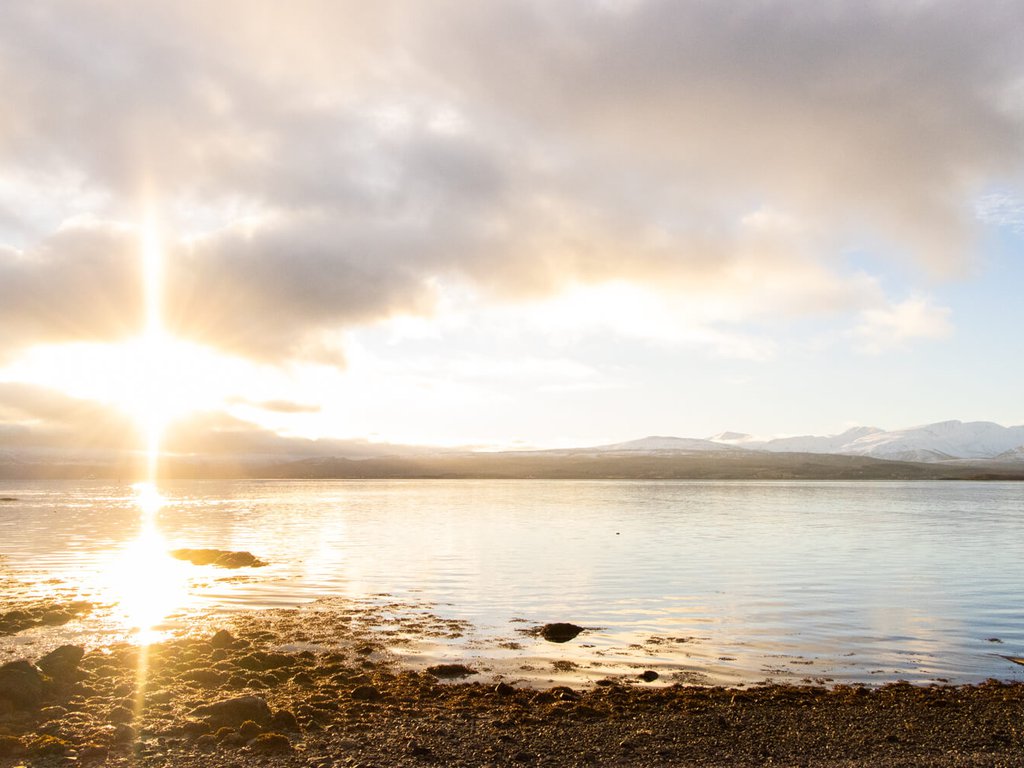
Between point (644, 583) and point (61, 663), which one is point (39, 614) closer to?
point (61, 663)

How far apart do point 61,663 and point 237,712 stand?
6.55 m

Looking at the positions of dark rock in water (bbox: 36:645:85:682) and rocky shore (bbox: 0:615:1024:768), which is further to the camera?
dark rock in water (bbox: 36:645:85:682)

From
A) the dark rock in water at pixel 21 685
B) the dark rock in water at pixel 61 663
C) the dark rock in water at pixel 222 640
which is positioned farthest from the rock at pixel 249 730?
the dark rock in water at pixel 222 640

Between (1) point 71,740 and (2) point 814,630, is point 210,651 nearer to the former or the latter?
(1) point 71,740

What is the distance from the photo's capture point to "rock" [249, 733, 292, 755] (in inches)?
577

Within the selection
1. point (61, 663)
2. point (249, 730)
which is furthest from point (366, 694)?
point (61, 663)

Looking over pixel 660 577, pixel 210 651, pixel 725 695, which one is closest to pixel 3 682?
pixel 210 651

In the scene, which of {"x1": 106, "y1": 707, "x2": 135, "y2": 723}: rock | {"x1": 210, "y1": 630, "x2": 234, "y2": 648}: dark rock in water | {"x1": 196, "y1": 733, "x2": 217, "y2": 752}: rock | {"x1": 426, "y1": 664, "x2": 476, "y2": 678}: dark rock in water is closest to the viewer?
{"x1": 196, "y1": 733, "x2": 217, "y2": 752}: rock

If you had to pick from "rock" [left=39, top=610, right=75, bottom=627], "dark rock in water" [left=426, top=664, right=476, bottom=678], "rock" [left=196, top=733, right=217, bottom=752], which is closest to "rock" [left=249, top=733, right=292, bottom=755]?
Answer: "rock" [left=196, top=733, right=217, bottom=752]

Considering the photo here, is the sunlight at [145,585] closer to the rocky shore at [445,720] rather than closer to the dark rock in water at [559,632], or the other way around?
the rocky shore at [445,720]

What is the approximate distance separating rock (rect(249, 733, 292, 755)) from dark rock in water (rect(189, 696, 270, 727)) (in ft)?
3.51

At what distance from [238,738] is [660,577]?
30.2 meters

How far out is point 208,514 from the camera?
352 ft

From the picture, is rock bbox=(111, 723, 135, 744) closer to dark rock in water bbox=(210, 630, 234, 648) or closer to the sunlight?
dark rock in water bbox=(210, 630, 234, 648)
